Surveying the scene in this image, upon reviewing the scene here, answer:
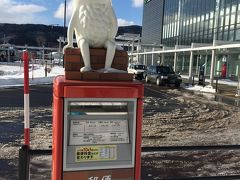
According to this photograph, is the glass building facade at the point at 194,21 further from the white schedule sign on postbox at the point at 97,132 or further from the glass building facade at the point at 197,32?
the white schedule sign on postbox at the point at 97,132

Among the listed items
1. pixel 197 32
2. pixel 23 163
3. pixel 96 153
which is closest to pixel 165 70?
pixel 197 32

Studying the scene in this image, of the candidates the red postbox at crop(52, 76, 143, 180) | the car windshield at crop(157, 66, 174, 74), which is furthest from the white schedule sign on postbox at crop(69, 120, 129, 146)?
the car windshield at crop(157, 66, 174, 74)

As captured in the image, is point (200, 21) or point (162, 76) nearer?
point (162, 76)

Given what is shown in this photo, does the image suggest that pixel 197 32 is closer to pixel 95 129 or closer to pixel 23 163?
pixel 23 163

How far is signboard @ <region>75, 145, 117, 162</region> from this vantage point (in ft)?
10.7

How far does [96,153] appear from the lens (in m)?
3.29

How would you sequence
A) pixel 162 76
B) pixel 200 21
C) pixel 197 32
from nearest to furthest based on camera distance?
pixel 162 76
pixel 200 21
pixel 197 32

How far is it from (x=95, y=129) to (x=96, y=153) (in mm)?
210

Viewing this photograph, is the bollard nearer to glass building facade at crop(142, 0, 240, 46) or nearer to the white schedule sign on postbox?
the white schedule sign on postbox

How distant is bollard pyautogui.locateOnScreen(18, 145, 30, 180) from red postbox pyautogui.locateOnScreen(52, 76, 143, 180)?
1.36ft

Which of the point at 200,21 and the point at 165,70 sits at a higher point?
the point at 200,21

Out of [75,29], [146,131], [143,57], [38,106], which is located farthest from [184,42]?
[75,29]

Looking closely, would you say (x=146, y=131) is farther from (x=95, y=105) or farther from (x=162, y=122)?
(x=95, y=105)

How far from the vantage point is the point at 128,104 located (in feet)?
11.0
